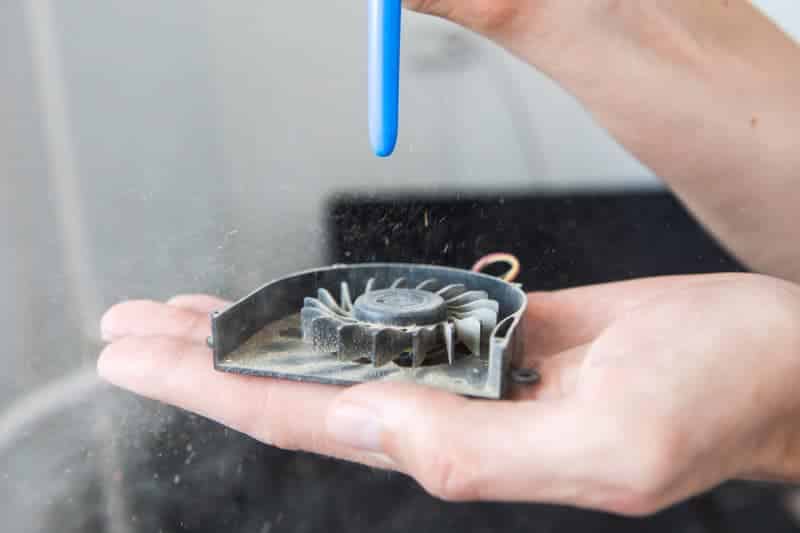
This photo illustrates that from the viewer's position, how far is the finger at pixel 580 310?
0.65 m

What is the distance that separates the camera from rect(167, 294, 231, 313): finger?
0.71 m

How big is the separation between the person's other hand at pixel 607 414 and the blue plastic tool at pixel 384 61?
178 millimetres

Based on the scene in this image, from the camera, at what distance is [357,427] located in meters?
0.43

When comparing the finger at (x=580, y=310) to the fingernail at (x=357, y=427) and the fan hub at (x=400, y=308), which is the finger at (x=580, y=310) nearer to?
the fan hub at (x=400, y=308)

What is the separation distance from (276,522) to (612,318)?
1.11 feet

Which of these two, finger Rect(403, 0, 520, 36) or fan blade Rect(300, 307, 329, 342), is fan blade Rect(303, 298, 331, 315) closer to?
fan blade Rect(300, 307, 329, 342)

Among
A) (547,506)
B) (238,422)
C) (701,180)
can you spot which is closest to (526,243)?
(701,180)

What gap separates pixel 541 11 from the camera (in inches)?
27.1

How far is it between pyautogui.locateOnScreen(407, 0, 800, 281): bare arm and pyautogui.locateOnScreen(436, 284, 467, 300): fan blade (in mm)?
231

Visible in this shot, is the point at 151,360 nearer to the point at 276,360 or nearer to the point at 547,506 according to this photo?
the point at 276,360

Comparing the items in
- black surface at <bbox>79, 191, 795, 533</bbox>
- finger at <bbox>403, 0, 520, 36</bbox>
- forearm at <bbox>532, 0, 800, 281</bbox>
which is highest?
finger at <bbox>403, 0, 520, 36</bbox>

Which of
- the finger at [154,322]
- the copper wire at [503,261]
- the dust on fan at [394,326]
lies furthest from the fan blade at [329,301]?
the copper wire at [503,261]

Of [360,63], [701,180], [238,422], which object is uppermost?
[360,63]

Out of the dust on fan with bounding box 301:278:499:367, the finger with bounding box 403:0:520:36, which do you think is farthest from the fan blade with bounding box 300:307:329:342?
the finger with bounding box 403:0:520:36
